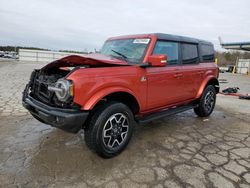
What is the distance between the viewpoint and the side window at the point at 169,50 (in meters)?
3.86

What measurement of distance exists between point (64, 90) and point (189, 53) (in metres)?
3.03

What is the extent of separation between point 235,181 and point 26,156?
283 cm

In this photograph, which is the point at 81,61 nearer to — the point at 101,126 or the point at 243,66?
the point at 101,126

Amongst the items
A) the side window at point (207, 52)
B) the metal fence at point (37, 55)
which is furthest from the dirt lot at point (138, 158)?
the metal fence at point (37, 55)

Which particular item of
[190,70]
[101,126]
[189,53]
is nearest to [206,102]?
[190,70]

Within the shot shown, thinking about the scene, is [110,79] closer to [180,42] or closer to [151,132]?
[151,132]

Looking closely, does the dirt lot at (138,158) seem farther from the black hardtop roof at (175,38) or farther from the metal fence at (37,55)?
the metal fence at (37,55)

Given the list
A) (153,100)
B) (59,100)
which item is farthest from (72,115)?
(153,100)

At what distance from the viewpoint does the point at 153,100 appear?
12.2 ft

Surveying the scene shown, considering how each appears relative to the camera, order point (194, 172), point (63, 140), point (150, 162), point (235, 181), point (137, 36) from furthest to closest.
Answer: point (137, 36) → point (63, 140) → point (150, 162) → point (194, 172) → point (235, 181)

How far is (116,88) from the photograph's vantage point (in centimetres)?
303

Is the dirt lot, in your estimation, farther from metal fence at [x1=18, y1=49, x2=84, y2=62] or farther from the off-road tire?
metal fence at [x1=18, y1=49, x2=84, y2=62]

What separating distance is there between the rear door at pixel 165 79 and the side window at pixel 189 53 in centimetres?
22

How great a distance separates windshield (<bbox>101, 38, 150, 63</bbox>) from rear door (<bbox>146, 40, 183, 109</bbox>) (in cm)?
23
